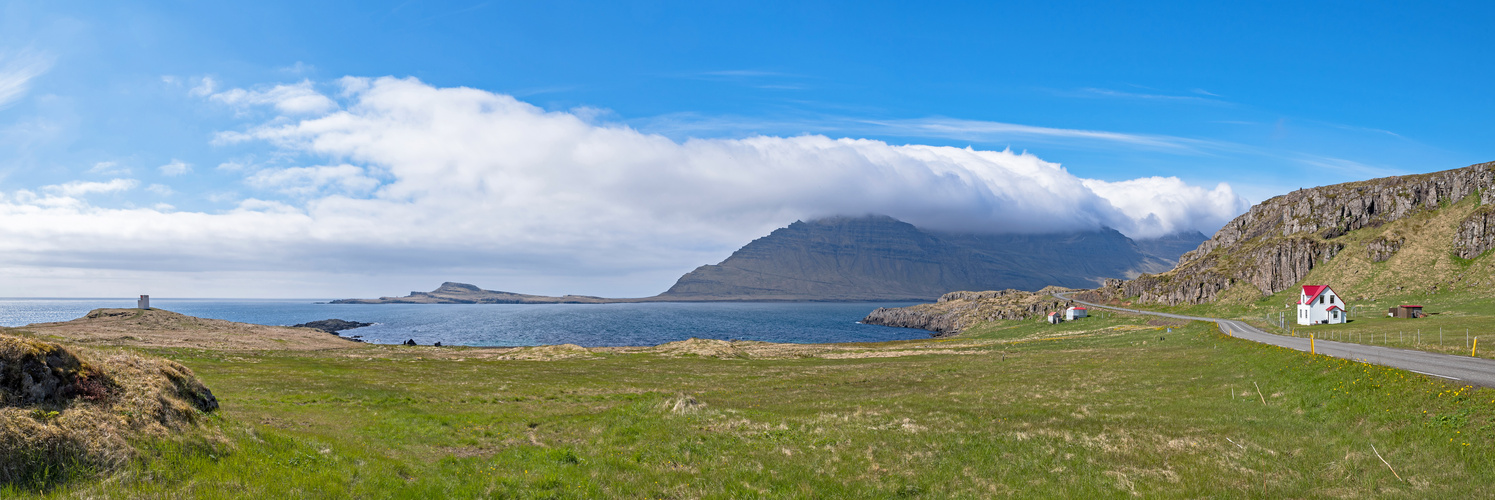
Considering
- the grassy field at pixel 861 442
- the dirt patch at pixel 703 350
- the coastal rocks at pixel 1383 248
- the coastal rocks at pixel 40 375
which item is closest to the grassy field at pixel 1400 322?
the coastal rocks at pixel 1383 248

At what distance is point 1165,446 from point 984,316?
513 feet

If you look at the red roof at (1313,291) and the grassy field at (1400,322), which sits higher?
the red roof at (1313,291)

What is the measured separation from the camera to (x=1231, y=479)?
1555 cm

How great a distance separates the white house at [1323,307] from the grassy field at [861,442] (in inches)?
2891

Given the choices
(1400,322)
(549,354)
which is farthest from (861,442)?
(1400,322)

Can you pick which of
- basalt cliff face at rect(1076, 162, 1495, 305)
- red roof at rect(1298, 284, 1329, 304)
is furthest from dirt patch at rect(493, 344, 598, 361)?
basalt cliff face at rect(1076, 162, 1495, 305)

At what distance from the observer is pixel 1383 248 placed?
137500 millimetres

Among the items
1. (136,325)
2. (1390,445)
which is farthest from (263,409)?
(136,325)

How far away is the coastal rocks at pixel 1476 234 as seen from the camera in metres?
120

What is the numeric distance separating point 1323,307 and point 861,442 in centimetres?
10767

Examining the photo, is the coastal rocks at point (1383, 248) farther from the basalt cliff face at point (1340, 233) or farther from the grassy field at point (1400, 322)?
the grassy field at point (1400, 322)

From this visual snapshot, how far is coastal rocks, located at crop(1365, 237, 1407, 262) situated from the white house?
70.0m

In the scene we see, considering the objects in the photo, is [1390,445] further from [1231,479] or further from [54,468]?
[54,468]

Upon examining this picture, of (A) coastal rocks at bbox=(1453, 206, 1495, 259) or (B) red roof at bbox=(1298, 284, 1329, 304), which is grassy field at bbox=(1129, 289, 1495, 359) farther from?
(A) coastal rocks at bbox=(1453, 206, 1495, 259)
